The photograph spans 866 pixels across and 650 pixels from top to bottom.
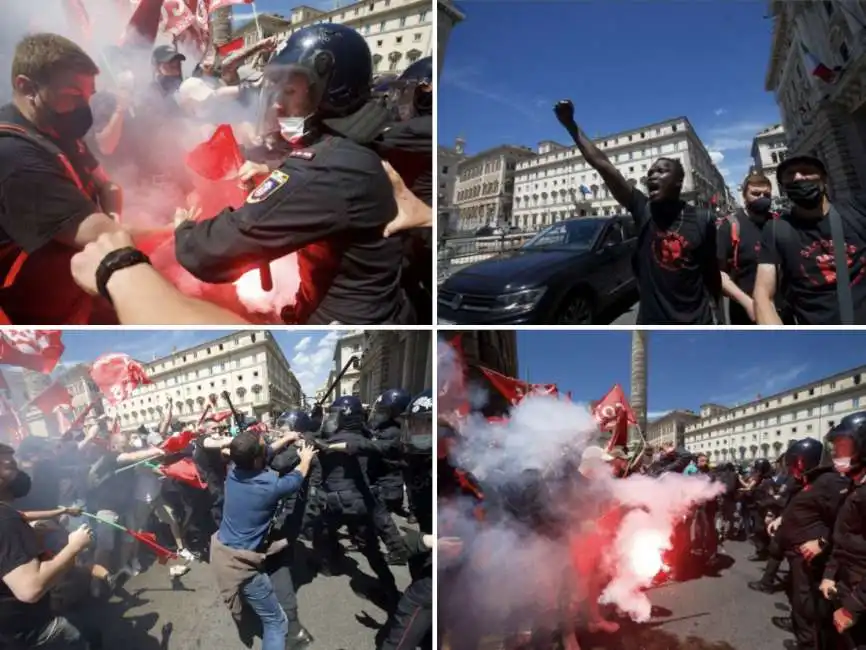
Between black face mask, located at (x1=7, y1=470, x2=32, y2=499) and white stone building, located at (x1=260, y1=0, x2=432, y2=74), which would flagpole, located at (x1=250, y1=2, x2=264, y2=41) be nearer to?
white stone building, located at (x1=260, y1=0, x2=432, y2=74)

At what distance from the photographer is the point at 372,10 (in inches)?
113

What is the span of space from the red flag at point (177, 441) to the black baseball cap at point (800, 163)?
3.10m

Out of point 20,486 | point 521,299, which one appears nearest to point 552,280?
point 521,299

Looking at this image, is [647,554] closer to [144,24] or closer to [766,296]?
[766,296]

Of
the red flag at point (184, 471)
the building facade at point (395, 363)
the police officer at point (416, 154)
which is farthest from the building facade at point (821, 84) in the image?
the red flag at point (184, 471)

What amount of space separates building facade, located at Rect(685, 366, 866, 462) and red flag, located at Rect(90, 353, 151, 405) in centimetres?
276

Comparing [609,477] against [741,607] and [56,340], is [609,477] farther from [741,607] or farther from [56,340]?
[56,340]

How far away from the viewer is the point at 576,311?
287 cm

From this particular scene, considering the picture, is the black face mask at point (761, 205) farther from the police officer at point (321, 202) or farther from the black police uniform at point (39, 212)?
the black police uniform at point (39, 212)

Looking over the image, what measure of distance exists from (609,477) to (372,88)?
89.5 inches

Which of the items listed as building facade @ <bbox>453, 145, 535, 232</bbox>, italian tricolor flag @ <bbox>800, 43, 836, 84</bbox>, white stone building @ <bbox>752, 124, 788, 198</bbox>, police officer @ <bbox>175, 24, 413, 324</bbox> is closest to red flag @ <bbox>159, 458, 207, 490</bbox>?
police officer @ <bbox>175, 24, 413, 324</bbox>

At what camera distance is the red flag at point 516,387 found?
3.12m

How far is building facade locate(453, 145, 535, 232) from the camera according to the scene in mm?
2914

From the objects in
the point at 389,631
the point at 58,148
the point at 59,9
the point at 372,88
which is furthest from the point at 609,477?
the point at 59,9
